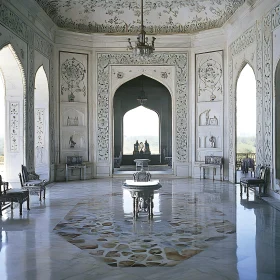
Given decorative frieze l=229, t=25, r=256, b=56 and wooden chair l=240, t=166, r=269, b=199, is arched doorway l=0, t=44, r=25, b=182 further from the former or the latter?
decorative frieze l=229, t=25, r=256, b=56

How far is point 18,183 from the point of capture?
7.70 meters

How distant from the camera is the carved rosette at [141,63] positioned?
10383 mm

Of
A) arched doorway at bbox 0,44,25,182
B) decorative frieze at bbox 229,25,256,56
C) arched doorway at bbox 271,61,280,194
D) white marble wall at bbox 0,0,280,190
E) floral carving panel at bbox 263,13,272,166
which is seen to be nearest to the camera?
arched doorway at bbox 271,61,280,194

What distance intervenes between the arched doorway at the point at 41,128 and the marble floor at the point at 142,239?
2340 millimetres

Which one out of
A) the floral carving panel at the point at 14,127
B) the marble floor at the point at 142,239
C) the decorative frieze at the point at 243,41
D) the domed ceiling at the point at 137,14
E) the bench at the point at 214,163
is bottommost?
the marble floor at the point at 142,239

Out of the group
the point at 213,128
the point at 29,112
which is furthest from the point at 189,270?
the point at 213,128

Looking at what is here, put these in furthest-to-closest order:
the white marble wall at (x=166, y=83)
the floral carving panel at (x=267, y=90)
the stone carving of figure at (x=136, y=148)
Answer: the stone carving of figure at (x=136, y=148) → the white marble wall at (x=166, y=83) → the floral carving panel at (x=267, y=90)

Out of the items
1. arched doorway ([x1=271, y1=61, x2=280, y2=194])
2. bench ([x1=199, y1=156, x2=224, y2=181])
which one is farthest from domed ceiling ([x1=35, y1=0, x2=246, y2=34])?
bench ([x1=199, y1=156, x2=224, y2=181])

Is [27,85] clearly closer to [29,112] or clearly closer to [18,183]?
[29,112]

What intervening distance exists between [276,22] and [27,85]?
16.2 feet

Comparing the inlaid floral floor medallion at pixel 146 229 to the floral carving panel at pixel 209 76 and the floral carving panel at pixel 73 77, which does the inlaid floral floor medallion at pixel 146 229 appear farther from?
the floral carving panel at pixel 73 77

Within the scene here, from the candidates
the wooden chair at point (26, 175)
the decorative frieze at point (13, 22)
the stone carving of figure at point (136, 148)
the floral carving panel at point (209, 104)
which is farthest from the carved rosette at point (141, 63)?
the stone carving of figure at point (136, 148)

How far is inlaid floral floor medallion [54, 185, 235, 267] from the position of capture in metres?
3.75

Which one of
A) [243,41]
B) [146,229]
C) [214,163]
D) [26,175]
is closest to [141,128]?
[214,163]
